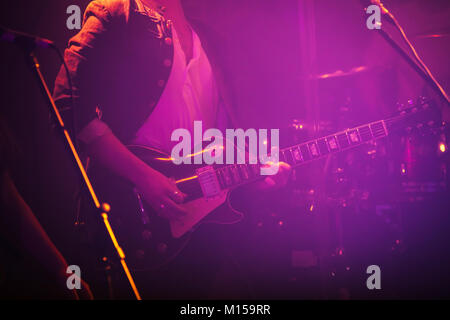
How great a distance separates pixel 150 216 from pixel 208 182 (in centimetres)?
33

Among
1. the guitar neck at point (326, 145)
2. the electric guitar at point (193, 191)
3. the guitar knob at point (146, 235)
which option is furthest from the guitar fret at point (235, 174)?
the guitar knob at point (146, 235)

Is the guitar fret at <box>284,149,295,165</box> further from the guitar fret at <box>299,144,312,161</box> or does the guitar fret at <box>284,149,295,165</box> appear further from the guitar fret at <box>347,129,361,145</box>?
the guitar fret at <box>347,129,361,145</box>

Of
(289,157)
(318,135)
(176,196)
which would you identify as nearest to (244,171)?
(289,157)

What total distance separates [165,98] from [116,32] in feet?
1.29

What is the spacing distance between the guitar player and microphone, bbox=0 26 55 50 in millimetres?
436

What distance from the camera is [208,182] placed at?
1.59m

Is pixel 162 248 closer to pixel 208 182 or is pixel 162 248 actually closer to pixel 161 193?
pixel 161 193

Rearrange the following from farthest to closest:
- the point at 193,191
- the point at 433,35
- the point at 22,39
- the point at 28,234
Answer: the point at 433,35
the point at 193,191
the point at 28,234
the point at 22,39

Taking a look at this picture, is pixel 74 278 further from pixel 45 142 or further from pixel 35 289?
pixel 45 142

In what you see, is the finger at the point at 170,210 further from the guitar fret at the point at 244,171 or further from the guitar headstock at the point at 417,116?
the guitar headstock at the point at 417,116

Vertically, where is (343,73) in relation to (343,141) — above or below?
above

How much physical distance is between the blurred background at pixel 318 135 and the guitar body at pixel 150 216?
0.26m

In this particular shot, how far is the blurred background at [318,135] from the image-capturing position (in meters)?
1.53

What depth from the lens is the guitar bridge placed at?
1.59 metres
